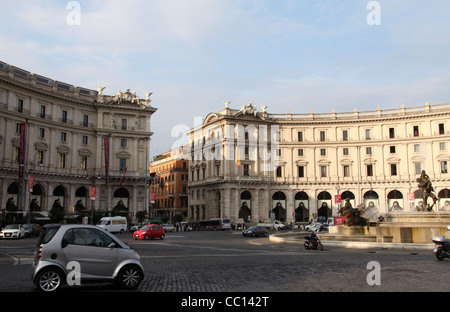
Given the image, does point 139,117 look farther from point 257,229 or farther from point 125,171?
point 257,229

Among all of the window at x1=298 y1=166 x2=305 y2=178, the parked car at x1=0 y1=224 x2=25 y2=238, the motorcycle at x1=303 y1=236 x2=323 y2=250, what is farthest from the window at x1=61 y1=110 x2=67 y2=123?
the motorcycle at x1=303 y1=236 x2=323 y2=250

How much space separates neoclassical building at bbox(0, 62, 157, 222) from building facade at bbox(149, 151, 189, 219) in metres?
28.0

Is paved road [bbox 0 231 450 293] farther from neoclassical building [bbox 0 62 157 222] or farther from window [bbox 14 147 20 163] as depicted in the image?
window [bbox 14 147 20 163]

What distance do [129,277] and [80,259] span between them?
1280mm

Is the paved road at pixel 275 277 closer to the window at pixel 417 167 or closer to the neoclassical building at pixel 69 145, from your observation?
the neoclassical building at pixel 69 145

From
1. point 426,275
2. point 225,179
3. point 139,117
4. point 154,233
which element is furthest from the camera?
point 225,179

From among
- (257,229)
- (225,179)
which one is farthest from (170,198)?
(257,229)

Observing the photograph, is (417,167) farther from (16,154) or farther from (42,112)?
(16,154)

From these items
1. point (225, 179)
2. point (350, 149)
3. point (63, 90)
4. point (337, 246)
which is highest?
point (63, 90)

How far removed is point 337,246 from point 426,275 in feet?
45.4

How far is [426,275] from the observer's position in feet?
41.3

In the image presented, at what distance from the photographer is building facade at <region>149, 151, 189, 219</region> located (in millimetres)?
97438

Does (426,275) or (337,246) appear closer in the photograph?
(426,275)

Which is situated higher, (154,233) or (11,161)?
(11,161)
